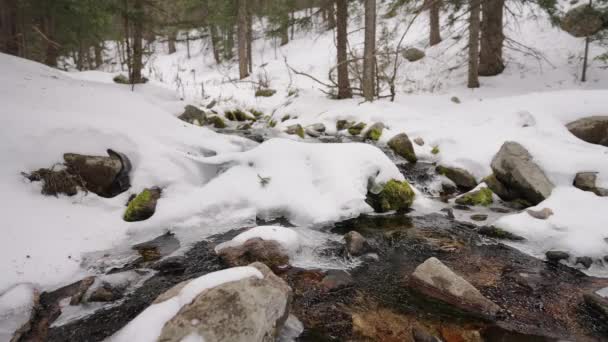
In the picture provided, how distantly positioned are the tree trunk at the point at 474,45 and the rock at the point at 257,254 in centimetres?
1008

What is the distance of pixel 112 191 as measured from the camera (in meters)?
4.19

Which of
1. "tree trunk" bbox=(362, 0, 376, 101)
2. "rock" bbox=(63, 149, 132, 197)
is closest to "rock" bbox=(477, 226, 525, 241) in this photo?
"rock" bbox=(63, 149, 132, 197)

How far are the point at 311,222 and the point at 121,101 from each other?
4.55 meters

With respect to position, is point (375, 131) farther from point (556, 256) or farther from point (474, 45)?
point (474, 45)

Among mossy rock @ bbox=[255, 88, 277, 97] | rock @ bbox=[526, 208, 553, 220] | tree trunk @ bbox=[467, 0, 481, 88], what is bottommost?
rock @ bbox=[526, 208, 553, 220]

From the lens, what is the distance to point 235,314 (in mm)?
1941

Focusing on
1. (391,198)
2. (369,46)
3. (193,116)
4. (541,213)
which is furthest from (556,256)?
(193,116)

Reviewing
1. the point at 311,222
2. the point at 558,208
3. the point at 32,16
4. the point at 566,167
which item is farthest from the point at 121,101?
the point at 32,16

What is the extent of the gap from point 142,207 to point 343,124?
6.55 metres

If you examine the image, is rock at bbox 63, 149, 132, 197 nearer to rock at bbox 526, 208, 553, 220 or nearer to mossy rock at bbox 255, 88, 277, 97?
rock at bbox 526, 208, 553, 220

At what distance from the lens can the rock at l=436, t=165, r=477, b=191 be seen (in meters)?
5.54

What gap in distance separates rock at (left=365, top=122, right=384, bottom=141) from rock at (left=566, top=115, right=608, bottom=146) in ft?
12.6

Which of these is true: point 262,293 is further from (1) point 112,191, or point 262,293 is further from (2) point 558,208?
(2) point 558,208

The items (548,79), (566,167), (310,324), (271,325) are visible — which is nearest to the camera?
(271,325)
